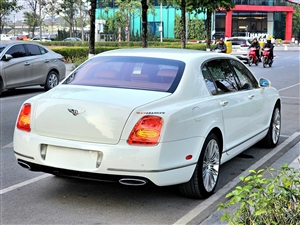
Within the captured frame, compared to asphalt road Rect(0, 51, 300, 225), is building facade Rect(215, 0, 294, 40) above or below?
above

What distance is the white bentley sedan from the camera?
474 centimetres

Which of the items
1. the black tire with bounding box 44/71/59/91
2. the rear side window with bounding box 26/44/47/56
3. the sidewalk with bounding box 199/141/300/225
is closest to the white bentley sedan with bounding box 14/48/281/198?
the sidewalk with bounding box 199/141/300/225

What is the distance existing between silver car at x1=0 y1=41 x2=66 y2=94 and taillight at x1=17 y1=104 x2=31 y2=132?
9014 millimetres

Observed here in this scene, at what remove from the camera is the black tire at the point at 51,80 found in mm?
15827

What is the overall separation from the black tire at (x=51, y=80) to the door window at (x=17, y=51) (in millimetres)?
1397

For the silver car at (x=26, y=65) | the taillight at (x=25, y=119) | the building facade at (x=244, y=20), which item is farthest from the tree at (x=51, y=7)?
the taillight at (x=25, y=119)

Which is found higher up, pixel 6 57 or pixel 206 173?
pixel 6 57

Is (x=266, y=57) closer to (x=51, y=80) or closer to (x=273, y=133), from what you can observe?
(x=51, y=80)

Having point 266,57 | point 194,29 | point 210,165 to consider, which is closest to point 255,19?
point 194,29

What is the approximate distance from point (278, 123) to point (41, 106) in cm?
454

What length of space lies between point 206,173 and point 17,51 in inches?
406

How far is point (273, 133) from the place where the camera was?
8.06 meters

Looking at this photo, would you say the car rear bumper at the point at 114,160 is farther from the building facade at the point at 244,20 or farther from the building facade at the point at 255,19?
the building facade at the point at 255,19

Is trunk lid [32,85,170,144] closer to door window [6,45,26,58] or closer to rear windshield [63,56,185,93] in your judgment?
rear windshield [63,56,185,93]
